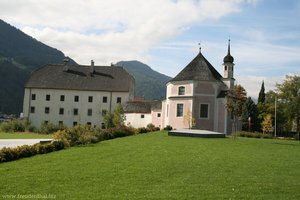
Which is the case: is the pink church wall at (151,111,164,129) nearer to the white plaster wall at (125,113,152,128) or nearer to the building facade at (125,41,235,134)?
the white plaster wall at (125,113,152,128)

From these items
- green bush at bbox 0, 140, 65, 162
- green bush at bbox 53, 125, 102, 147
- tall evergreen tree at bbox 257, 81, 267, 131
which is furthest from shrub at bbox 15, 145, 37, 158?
tall evergreen tree at bbox 257, 81, 267, 131

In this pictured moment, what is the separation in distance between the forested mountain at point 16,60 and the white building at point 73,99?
48.1m

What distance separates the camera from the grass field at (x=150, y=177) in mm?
10984

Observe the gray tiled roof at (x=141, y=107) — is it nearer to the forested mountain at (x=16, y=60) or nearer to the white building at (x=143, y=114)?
the white building at (x=143, y=114)

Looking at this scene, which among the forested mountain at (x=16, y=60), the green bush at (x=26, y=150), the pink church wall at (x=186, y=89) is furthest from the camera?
the forested mountain at (x=16, y=60)

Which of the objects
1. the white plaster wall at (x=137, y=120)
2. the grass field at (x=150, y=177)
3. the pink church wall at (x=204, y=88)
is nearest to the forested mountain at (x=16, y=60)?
the white plaster wall at (x=137, y=120)

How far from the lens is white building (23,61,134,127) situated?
69.6m

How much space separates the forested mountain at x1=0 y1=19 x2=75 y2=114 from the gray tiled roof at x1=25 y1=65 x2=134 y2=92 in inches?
1824

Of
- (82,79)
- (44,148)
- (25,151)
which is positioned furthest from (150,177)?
(82,79)

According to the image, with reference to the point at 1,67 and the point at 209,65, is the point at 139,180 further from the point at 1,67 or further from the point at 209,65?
the point at 1,67

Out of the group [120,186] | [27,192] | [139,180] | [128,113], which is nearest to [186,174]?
[139,180]

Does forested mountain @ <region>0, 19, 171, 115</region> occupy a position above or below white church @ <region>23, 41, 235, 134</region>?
above

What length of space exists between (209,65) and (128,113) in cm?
1473

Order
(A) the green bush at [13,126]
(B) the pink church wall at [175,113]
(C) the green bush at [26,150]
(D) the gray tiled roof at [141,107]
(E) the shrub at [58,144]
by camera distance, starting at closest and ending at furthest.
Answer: (C) the green bush at [26,150]
(E) the shrub at [58,144]
(B) the pink church wall at [175,113]
(A) the green bush at [13,126]
(D) the gray tiled roof at [141,107]
